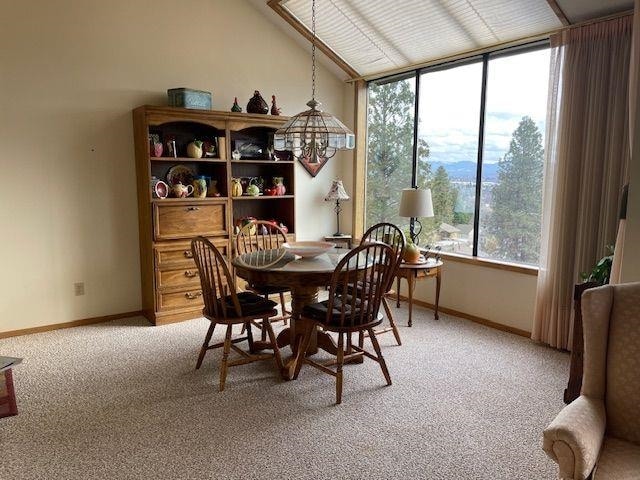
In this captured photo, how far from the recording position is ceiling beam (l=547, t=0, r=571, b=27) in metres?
3.36

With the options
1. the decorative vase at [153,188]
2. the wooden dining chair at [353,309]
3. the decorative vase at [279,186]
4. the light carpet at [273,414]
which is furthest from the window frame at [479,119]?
the decorative vase at [153,188]

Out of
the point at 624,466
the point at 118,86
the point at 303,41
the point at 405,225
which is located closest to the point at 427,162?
the point at 405,225

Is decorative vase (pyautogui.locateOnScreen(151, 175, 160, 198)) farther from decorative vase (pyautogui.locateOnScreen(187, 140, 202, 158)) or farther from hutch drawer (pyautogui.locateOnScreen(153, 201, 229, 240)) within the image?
decorative vase (pyautogui.locateOnScreen(187, 140, 202, 158))

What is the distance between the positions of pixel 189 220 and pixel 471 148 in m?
2.65

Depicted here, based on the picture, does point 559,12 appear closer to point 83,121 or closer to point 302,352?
point 302,352

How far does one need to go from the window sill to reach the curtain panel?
0.21 meters

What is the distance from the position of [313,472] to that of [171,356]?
174cm

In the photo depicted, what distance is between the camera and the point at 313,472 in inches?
87.5

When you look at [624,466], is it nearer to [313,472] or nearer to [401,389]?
[313,472]

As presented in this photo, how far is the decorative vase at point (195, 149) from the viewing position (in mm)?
4441

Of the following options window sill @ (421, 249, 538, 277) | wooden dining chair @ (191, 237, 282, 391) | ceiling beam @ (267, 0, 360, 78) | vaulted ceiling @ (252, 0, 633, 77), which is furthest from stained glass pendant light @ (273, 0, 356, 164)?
ceiling beam @ (267, 0, 360, 78)

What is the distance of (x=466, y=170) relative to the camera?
4508mm

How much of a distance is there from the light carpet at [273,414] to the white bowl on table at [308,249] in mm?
813

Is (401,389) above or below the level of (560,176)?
below
